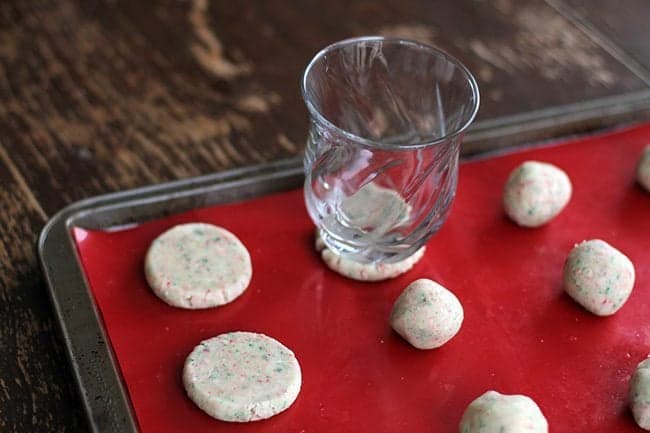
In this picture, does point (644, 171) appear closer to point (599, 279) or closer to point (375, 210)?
point (599, 279)

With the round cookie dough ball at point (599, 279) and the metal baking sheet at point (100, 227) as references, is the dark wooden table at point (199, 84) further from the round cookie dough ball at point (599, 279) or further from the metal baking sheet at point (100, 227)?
the round cookie dough ball at point (599, 279)

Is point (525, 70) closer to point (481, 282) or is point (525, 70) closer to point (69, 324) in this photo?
point (481, 282)

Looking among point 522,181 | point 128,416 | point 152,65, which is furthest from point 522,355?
point 152,65

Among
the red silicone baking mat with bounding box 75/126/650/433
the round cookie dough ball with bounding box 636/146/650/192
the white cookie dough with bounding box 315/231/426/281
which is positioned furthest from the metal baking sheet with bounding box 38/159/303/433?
A: the round cookie dough ball with bounding box 636/146/650/192

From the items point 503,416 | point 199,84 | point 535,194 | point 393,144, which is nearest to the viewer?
point 503,416

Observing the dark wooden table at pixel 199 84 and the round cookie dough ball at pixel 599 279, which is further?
the dark wooden table at pixel 199 84

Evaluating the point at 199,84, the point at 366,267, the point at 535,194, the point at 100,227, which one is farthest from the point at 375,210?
the point at 199,84

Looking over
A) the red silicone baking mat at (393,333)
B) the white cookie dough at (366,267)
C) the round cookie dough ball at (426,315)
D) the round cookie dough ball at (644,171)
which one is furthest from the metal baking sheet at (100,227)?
the round cookie dough ball at (644,171)
